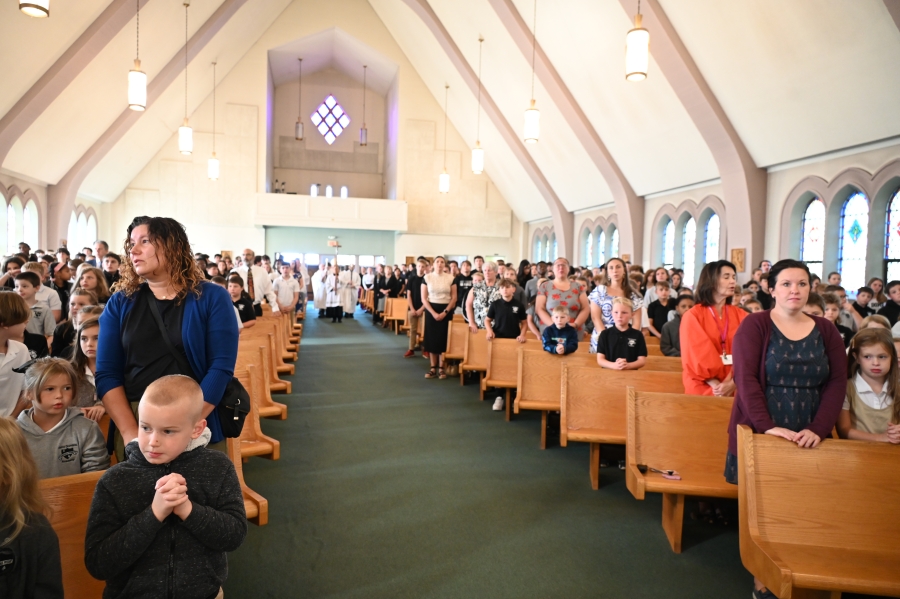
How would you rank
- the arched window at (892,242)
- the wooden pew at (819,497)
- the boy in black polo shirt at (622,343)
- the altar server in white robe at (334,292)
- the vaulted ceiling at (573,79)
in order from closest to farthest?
the wooden pew at (819,497)
the boy in black polo shirt at (622,343)
the vaulted ceiling at (573,79)
the arched window at (892,242)
the altar server in white robe at (334,292)

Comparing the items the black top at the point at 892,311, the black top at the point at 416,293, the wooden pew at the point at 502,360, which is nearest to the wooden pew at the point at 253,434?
the wooden pew at the point at 502,360

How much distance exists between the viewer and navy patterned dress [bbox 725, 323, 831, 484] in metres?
2.91

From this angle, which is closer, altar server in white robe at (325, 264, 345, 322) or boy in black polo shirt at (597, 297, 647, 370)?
boy in black polo shirt at (597, 297, 647, 370)

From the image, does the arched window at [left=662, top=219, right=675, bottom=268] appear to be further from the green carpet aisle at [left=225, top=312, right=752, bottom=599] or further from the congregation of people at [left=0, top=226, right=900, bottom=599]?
the green carpet aisle at [left=225, top=312, right=752, bottom=599]

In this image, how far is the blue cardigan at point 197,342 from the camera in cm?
239

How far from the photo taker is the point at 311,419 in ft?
20.6

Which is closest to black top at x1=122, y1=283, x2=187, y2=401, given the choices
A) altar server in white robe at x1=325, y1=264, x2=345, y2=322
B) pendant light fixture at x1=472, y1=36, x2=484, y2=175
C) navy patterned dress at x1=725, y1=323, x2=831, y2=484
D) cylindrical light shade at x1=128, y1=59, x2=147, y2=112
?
navy patterned dress at x1=725, y1=323, x2=831, y2=484

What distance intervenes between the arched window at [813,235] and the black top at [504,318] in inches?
250

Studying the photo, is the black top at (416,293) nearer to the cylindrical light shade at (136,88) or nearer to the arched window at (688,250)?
the cylindrical light shade at (136,88)

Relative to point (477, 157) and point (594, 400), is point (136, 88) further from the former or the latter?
point (594, 400)

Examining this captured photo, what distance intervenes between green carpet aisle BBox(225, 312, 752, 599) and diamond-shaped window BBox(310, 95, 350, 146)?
2120 centimetres

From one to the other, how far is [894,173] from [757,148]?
2.44 m

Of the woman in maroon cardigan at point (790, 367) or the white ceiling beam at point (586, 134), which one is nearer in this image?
the woman in maroon cardigan at point (790, 367)

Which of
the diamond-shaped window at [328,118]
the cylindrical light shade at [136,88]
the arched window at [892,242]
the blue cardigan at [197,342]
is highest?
the diamond-shaped window at [328,118]
